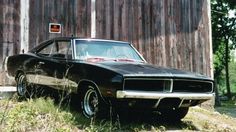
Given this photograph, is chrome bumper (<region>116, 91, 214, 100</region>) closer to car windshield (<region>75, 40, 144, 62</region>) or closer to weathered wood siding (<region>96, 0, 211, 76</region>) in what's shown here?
car windshield (<region>75, 40, 144, 62</region>)

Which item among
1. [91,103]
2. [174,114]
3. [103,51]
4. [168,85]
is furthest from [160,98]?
[103,51]

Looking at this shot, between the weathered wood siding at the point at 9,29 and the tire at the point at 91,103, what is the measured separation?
14.2 feet

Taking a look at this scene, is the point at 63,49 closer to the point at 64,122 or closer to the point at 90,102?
the point at 90,102

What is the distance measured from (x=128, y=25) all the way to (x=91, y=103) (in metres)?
5.83

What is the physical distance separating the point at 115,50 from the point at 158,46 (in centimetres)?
498

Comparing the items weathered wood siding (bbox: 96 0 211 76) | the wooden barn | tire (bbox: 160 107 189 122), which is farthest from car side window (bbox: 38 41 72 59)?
weathered wood siding (bbox: 96 0 211 76)

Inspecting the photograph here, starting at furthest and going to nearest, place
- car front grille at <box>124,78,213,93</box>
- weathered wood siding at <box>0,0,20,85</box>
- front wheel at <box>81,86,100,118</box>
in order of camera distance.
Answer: weathered wood siding at <box>0,0,20,85</box> → front wheel at <box>81,86,100,118</box> → car front grille at <box>124,78,213,93</box>

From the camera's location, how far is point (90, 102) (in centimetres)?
733

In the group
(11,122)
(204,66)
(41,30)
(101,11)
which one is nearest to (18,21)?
(41,30)

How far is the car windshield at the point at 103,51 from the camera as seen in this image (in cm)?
796

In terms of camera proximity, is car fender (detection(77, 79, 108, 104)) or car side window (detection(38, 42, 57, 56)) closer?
car fender (detection(77, 79, 108, 104))

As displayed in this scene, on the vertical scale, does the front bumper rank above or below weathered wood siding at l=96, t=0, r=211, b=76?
below

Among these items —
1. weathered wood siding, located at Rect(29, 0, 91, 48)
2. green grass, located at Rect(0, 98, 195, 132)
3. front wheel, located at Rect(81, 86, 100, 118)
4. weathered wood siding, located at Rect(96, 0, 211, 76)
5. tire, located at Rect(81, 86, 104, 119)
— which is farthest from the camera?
weathered wood siding, located at Rect(96, 0, 211, 76)

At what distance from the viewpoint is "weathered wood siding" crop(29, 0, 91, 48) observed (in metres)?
11.5
